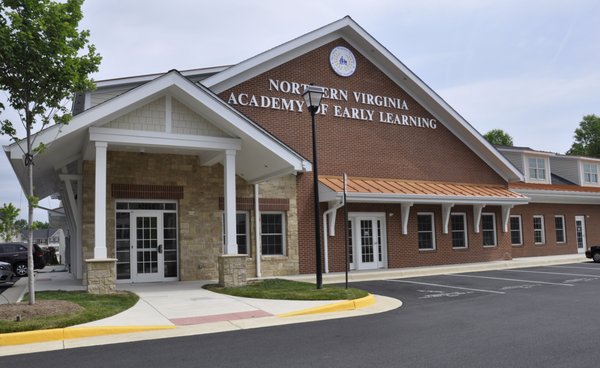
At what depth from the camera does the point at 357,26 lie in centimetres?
1969

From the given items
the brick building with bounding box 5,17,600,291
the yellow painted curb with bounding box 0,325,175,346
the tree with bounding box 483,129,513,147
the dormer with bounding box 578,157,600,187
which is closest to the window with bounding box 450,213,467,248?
the brick building with bounding box 5,17,600,291

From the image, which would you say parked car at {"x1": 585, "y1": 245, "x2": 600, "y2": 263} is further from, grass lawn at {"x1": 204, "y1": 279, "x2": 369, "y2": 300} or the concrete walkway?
grass lawn at {"x1": 204, "y1": 279, "x2": 369, "y2": 300}

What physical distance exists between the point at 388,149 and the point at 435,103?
309 cm

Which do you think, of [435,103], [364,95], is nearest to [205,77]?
[364,95]

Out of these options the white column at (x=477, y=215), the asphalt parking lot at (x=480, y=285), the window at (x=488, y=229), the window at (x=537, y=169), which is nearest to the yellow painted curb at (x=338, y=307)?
the asphalt parking lot at (x=480, y=285)

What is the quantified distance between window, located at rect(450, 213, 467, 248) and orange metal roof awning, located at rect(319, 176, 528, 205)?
4.17 feet

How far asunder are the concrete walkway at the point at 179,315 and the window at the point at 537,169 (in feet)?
62.7

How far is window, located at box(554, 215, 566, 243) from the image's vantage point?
27.1m

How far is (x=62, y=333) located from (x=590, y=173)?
103 ft

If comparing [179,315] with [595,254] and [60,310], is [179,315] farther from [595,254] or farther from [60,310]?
[595,254]

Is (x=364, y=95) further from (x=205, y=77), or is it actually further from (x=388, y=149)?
(x=205, y=77)

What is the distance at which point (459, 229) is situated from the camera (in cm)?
2209

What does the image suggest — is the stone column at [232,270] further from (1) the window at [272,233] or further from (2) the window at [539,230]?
(2) the window at [539,230]

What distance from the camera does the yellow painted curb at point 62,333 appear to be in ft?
25.1
